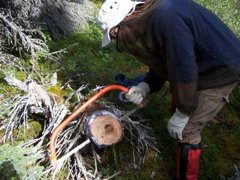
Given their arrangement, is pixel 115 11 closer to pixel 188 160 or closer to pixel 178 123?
pixel 178 123

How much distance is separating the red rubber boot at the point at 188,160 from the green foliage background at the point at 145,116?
1.50 feet

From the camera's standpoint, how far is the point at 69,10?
5324 millimetres

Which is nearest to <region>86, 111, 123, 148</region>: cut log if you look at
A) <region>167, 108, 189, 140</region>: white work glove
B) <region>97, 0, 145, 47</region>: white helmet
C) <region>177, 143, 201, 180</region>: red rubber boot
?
<region>167, 108, 189, 140</region>: white work glove

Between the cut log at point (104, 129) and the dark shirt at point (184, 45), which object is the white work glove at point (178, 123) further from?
the cut log at point (104, 129)

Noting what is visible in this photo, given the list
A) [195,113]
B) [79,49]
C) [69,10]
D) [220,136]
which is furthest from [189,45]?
[69,10]

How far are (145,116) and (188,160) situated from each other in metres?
1.28

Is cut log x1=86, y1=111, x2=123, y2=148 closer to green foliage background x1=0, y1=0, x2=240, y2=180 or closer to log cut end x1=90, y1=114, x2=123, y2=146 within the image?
log cut end x1=90, y1=114, x2=123, y2=146

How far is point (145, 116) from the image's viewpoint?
3.48m

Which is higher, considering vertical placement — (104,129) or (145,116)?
(104,129)

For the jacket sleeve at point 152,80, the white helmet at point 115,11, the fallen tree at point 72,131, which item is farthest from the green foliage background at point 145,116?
the white helmet at point 115,11

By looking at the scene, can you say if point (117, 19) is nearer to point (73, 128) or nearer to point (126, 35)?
point (126, 35)

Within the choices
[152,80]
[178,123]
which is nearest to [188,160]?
[178,123]

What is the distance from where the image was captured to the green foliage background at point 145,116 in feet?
8.86

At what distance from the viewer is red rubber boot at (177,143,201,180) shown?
2.28m
